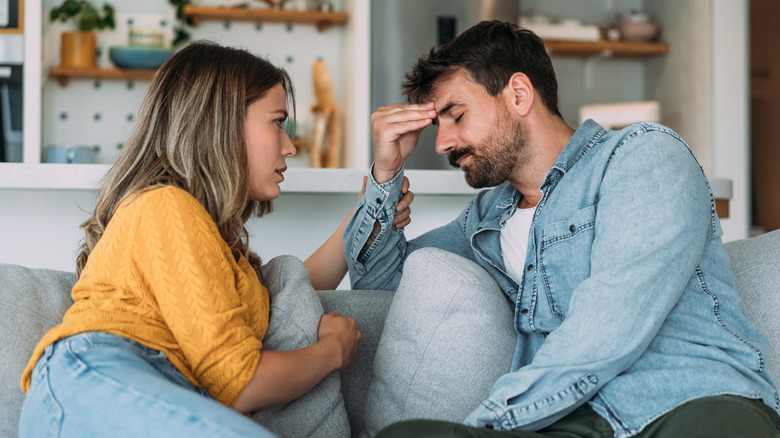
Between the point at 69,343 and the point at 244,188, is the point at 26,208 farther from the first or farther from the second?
the point at 69,343

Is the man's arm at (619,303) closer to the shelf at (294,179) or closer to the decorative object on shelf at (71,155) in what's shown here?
the shelf at (294,179)

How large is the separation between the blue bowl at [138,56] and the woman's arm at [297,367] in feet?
8.90

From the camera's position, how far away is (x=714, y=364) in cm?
125

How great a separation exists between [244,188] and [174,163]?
0.47 ft

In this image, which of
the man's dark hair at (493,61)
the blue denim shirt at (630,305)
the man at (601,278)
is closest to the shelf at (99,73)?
the man's dark hair at (493,61)

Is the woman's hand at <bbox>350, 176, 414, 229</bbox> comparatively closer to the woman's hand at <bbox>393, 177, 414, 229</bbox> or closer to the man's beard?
the woman's hand at <bbox>393, 177, 414, 229</bbox>

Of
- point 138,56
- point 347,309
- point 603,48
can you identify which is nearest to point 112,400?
point 347,309

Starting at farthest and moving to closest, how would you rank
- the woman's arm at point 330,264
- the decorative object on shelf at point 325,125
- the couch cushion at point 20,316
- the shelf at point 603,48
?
the shelf at point 603,48
the decorative object on shelf at point 325,125
the woman's arm at point 330,264
the couch cushion at point 20,316

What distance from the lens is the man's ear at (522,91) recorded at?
1.69 meters

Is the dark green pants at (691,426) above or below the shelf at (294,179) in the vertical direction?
below

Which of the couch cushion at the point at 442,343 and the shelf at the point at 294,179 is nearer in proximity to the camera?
the couch cushion at the point at 442,343

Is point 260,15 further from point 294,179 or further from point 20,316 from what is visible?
point 20,316

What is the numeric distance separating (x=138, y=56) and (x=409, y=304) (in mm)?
2803

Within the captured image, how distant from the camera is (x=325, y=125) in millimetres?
3889
